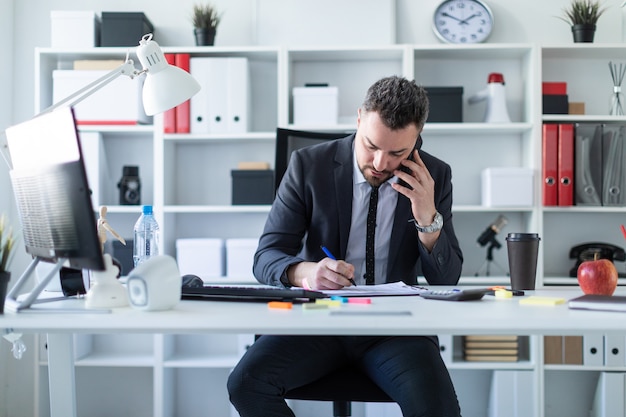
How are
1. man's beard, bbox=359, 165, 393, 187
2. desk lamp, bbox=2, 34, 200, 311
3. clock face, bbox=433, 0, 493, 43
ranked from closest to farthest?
desk lamp, bbox=2, 34, 200, 311 → man's beard, bbox=359, 165, 393, 187 → clock face, bbox=433, 0, 493, 43

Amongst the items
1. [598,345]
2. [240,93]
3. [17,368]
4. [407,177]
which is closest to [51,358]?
[407,177]

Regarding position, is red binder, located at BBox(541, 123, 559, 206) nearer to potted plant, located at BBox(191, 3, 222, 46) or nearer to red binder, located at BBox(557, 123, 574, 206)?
red binder, located at BBox(557, 123, 574, 206)

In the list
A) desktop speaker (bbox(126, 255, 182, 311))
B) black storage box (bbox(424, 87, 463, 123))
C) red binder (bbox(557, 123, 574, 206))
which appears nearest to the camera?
desktop speaker (bbox(126, 255, 182, 311))

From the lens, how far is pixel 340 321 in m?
1.17

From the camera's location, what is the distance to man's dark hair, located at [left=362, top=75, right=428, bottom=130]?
187 centimetres

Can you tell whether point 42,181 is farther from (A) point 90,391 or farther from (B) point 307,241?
(A) point 90,391

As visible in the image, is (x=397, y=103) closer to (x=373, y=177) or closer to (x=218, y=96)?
(x=373, y=177)

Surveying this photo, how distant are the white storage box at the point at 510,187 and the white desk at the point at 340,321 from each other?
1898 mm

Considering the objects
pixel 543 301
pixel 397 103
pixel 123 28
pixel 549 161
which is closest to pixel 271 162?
pixel 123 28

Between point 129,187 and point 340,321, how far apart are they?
244cm

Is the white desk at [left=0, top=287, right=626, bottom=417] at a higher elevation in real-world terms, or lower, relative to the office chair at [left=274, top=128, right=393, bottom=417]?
higher

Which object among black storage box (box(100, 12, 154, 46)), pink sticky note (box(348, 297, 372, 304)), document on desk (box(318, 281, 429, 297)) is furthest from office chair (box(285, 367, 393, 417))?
black storage box (box(100, 12, 154, 46))

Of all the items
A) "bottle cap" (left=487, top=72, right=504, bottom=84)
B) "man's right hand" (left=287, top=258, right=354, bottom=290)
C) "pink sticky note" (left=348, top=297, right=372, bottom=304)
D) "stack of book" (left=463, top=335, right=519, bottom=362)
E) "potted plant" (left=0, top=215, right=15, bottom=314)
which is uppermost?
"bottle cap" (left=487, top=72, right=504, bottom=84)

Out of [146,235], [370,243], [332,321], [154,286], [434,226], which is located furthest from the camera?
[146,235]
